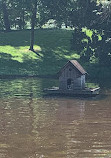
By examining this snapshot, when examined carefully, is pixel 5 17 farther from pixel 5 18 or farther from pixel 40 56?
pixel 40 56

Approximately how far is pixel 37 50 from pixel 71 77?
2901 cm

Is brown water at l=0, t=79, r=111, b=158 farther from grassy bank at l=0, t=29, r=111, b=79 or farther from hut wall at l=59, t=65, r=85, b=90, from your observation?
grassy bank at l=0, t=29, r=111, b=79

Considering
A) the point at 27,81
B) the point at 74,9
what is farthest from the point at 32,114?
the point at 74,9

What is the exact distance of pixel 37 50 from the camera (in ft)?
240

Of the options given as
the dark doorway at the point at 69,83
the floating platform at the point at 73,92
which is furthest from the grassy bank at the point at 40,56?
the floating platform at the point at 73,92

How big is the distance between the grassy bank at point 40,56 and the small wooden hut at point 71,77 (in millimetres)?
15786

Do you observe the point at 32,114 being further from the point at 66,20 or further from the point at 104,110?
the point at 66,20

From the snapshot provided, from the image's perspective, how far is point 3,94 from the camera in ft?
143

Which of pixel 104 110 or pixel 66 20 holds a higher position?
pixel 66 20

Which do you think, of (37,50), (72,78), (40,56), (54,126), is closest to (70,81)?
(72,78)

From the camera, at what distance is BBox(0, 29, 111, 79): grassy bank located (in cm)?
6262

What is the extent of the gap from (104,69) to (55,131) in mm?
38273

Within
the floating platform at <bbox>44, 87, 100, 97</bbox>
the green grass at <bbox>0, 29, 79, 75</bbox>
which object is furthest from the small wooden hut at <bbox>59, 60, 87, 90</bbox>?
the green grass at <bbox>0, 29, 79, 75</bbox>

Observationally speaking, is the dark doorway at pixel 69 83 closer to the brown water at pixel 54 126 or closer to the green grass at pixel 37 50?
the brown water at pixel 54 126
